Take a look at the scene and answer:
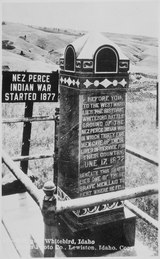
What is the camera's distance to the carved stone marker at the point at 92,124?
2.11 metres

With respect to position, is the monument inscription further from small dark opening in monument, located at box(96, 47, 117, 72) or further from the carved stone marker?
small dark opening in monument, located at box(96, 47, 117, 72)

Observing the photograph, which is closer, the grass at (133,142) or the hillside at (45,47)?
the hillside at (45,47)

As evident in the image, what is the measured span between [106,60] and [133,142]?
273 centimetres

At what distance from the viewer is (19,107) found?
607 centimetres

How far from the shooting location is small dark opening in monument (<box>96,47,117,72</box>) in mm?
2109

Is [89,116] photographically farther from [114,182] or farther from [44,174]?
[44,174]

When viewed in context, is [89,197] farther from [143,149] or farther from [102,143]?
[143,149]

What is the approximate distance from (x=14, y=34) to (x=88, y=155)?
1.69 meters

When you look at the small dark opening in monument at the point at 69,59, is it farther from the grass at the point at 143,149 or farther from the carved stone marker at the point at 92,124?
the grass at the point at 143,149

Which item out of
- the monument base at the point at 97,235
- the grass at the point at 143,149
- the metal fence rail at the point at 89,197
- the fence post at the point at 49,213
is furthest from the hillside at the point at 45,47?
the fence post at the point at 49,213

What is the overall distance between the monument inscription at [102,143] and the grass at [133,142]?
971mm

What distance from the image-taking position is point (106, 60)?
213 centimetres

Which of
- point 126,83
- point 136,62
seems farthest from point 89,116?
point 136,62

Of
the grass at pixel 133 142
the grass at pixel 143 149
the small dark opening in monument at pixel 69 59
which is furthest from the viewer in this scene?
the grass at pixel 133 142
